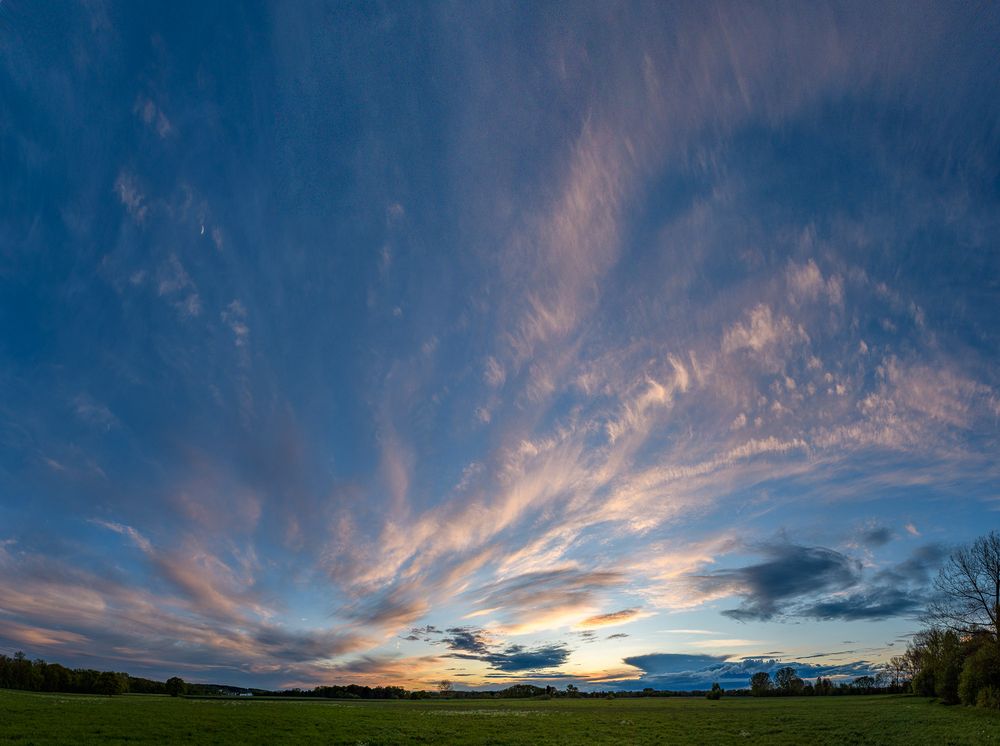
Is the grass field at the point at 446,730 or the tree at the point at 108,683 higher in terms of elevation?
the grass field at the point at 446,730

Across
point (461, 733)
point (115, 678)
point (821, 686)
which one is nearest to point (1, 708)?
point (461, 733)

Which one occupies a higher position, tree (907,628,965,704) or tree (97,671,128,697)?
tree (907,628,965,704)

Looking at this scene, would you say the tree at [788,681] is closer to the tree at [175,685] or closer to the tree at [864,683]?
the tree at [864,683]

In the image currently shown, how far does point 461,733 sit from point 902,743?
34.0m

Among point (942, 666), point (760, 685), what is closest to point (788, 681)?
point (760, 685)

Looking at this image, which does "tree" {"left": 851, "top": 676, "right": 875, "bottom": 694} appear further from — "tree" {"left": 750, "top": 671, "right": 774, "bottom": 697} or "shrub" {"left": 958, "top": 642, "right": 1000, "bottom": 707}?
"shrub" {"left": 958, "top": 642, "right": 1000, "bottom": 707}

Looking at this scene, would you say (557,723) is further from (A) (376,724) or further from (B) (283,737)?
(B) (283,737)

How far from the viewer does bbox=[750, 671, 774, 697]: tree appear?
18050 centimetres

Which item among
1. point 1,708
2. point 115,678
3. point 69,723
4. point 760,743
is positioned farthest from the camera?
point 115,678

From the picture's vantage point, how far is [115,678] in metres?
127

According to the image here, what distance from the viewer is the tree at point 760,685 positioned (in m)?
180

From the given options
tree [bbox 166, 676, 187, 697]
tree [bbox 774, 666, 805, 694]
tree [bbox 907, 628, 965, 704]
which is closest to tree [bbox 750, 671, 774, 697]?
tree [bbox 774, 666, 805, 694]

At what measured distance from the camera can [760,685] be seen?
186 meters

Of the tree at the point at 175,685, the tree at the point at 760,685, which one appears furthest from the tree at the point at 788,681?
the tree at the point at 175,685
